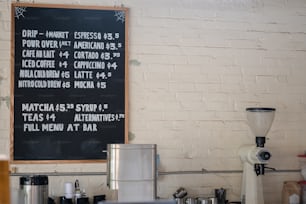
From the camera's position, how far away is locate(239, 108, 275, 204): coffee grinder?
3.93 metres

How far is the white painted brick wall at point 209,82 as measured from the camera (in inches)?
162

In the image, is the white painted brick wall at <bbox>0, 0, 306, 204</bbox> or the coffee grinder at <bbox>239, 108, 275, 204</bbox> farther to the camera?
the white painted brick wall at <bbox>0, 0, 306, 204</bbox>

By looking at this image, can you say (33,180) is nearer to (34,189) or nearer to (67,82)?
(34,189)

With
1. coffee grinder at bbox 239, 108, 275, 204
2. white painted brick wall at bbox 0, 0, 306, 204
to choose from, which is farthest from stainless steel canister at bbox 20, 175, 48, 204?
coffee grinder at bbox 239, 108, 275, 204

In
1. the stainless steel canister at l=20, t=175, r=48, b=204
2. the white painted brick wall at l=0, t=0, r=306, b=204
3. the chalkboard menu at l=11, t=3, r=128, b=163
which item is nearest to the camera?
the stainless steel canister at l=20, t=175, r=48, b=204

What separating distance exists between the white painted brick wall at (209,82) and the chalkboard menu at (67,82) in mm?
85

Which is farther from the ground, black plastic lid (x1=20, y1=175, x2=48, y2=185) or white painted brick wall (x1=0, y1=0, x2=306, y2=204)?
white painted brick wall (x1=0, y1=0, x2=306, y2=204)

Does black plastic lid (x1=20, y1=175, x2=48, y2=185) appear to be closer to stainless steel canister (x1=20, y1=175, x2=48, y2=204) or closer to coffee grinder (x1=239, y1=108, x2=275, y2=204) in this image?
stainless steel canister (x1=20, y1=175, x2=48, y2=204)

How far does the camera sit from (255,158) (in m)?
3.89

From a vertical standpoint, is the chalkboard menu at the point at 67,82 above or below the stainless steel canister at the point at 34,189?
above

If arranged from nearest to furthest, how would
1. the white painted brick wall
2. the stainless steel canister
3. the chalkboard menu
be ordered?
1. the stainless steel canister
2. the chalkboard menu
3. the white painted brick wall

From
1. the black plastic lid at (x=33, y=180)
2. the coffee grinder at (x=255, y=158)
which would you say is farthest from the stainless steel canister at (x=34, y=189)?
the coffee grinder at (x=255, y=158)

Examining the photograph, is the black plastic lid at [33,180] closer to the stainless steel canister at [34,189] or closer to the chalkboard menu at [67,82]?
the stainless steel canister at [34,189]

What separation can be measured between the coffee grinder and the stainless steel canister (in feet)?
5.08
